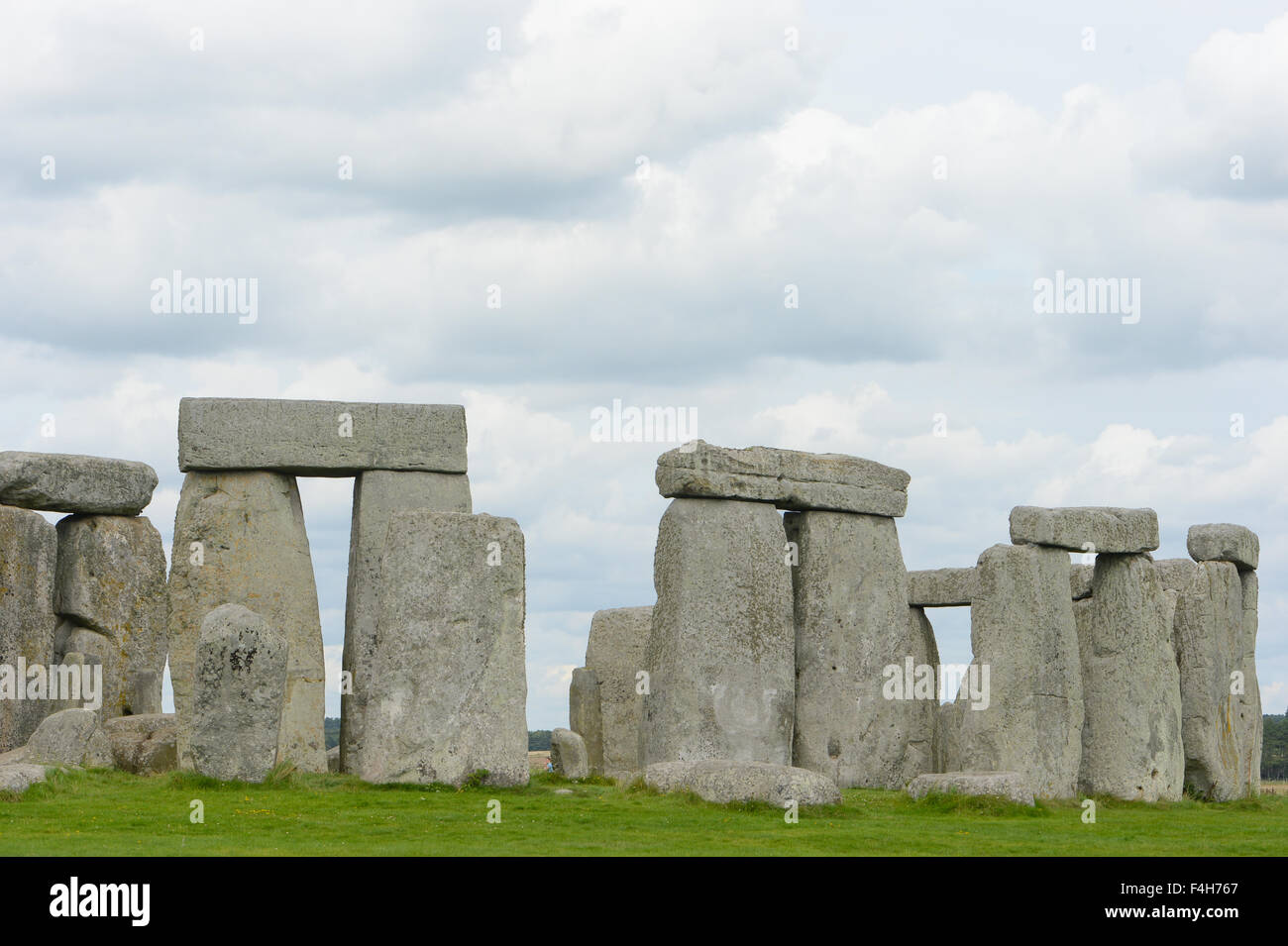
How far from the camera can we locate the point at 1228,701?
79.7ft

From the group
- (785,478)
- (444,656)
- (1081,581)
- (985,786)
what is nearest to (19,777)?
(444,656)

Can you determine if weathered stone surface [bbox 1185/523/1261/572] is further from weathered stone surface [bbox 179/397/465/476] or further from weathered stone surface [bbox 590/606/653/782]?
weathered stone surface [bbox 179/397/465/476]

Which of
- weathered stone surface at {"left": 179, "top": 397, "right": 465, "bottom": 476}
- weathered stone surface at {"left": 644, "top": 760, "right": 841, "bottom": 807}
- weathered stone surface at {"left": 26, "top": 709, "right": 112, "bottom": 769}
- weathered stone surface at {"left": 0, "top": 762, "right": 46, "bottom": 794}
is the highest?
weathered stone surface at {"left": 179, "top": 397, "right": 465, "bottom": 476}

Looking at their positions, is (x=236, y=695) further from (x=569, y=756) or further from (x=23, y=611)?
(x=23, y=611)

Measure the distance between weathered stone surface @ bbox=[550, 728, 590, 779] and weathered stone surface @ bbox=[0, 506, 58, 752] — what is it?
25.4 ft

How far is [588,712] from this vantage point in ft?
85.0

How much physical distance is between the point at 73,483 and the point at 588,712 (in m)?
8.17

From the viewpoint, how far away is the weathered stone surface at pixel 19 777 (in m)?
17.3

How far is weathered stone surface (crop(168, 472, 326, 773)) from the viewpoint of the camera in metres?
22.2

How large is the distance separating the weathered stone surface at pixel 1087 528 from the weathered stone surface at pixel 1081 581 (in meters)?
2.59

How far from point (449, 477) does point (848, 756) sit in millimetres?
6023

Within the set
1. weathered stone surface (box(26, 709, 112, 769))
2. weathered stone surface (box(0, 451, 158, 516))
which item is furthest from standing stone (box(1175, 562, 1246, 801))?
weathered stone surface (box(0, 451, 158, 516))
